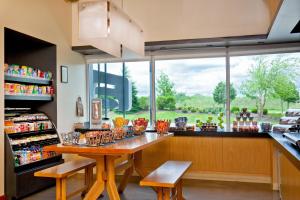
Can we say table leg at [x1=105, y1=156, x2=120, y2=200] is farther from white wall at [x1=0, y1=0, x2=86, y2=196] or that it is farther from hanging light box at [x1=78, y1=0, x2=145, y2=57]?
white wall at [x1=0, y1=0, x2=86, y2=196]

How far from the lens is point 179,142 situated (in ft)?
17.1

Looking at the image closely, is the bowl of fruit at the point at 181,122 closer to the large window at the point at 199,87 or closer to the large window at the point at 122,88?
the large window at the point at 199,87

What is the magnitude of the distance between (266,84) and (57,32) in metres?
3.94

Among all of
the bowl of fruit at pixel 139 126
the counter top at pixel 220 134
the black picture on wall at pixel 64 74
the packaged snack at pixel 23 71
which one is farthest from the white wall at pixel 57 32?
the counter top at pixel 220 134

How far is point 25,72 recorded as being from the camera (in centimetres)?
458

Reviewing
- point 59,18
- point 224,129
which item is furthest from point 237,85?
point 59,18

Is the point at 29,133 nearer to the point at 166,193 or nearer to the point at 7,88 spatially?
the point at 7,88

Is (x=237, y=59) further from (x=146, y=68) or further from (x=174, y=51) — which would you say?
(x=146, y=68)

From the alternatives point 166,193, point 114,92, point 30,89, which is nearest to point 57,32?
point 30,89

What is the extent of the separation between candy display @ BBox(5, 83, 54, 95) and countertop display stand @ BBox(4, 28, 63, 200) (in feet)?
0.20

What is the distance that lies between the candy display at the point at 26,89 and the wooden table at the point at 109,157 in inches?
65.2

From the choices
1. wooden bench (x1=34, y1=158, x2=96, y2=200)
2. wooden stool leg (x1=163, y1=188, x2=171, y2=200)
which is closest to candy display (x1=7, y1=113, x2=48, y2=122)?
wooden bench (x1=34, y1=158, x2=96, y2=200)

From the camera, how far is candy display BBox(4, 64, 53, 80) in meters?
4.24

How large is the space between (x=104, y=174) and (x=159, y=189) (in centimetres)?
67
